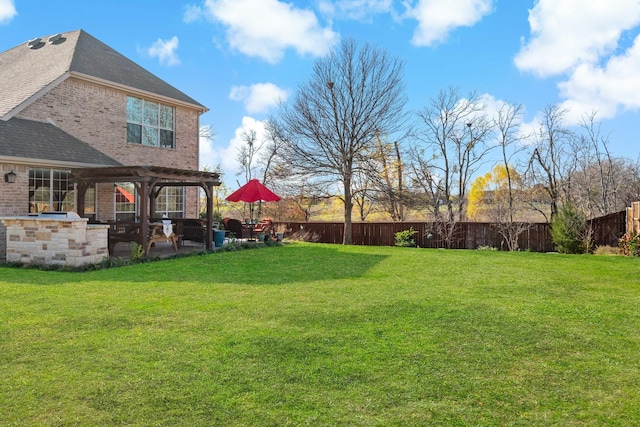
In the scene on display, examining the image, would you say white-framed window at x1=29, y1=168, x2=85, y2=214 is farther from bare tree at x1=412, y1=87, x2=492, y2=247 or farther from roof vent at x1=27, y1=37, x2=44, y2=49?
bare tree at x1=412, y1=87, x2=492, y2=247

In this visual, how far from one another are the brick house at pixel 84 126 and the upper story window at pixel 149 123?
0.12ft

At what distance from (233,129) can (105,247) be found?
2649 cm

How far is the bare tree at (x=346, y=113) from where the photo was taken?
2064 cm

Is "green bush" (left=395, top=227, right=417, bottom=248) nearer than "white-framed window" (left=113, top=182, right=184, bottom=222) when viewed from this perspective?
No

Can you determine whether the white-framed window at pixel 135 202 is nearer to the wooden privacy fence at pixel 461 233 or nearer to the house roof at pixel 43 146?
the house roof at pixel 43 146

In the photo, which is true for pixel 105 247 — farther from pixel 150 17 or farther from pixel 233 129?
pixel 233 129

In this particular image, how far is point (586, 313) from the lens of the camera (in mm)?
6309

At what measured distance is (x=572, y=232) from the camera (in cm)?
1667

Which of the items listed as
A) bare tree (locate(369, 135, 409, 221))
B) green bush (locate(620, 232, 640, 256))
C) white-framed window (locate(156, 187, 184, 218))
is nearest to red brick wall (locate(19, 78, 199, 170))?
white-framed window (locate(156, 187, 184, 218))

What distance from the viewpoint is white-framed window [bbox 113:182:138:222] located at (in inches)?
632

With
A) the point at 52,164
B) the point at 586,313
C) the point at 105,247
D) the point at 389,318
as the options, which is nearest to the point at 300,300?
the point at 389,318

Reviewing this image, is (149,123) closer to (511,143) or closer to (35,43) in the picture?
(35,43)

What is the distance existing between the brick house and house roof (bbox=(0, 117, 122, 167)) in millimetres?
27

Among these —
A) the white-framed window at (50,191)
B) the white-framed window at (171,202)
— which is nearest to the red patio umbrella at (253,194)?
the white-framed window at (171,202)
